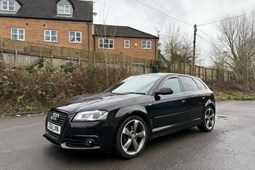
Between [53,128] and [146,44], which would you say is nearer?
[53,128]

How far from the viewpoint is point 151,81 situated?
524 cm

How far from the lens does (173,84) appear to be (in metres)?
5.55

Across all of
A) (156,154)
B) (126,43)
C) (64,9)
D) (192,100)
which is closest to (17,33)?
(64,9)

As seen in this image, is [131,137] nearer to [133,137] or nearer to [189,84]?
[133,137]

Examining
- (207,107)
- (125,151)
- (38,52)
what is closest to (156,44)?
(38,52)

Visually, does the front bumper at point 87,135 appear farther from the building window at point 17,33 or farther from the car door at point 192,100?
the building window at point 17,33

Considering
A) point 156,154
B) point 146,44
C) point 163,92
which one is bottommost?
point 156,154

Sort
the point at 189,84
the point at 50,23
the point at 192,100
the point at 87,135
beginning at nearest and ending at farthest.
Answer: the point at 87,135 → the point at 192,100 → the point at 189,84 → the point at 50,23

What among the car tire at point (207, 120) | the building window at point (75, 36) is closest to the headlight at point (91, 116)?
the car tire at point (207, 120)

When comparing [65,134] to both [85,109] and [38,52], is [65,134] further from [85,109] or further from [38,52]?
[38,52]

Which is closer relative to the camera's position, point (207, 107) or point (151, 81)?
point (151, 81)

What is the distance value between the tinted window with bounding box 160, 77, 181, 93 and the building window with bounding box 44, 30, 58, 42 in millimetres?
26679

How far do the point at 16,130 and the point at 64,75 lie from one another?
5968 mm

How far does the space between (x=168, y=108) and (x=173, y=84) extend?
752 millimetres
